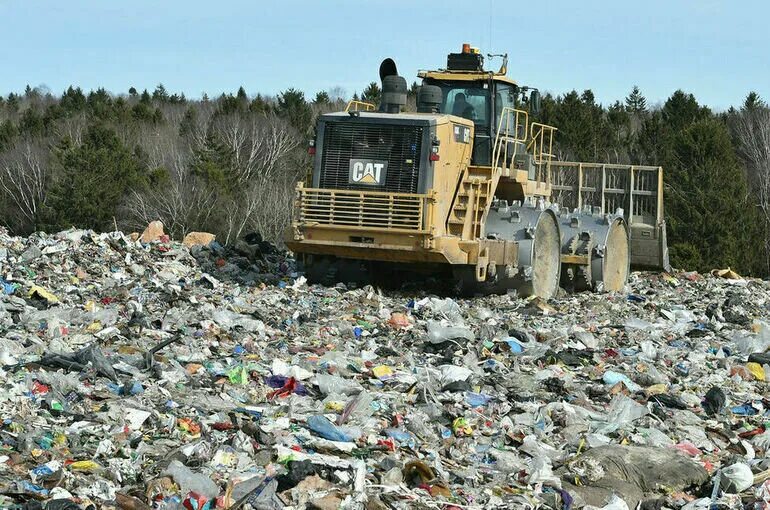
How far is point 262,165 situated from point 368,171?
37.2m

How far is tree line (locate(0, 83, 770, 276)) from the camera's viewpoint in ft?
121

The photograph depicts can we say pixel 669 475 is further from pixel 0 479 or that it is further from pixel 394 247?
pixel 394 247

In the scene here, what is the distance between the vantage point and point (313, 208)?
42.6 ft

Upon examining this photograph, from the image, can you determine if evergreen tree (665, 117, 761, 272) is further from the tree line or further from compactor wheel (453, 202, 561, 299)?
compactor wheel (453, 202, 561, 299)

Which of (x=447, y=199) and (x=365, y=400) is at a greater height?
(x=447, y=199)

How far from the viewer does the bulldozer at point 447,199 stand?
41.7 feet

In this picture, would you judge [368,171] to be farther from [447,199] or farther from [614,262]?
[614,262]

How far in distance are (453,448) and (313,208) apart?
20.7ft

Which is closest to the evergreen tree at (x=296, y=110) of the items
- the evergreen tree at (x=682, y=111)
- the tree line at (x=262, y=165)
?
the tree line at (x=262, y=165)

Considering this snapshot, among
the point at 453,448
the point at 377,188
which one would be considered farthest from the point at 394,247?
the point at 453,448

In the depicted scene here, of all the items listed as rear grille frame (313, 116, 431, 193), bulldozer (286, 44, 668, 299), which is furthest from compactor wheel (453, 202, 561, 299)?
rear grille frame (313, 116, 431, 193)

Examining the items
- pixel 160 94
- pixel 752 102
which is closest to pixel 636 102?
pixel 752 102

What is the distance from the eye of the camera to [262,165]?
4969 cm

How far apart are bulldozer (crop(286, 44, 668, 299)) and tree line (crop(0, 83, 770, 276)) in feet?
71.3
